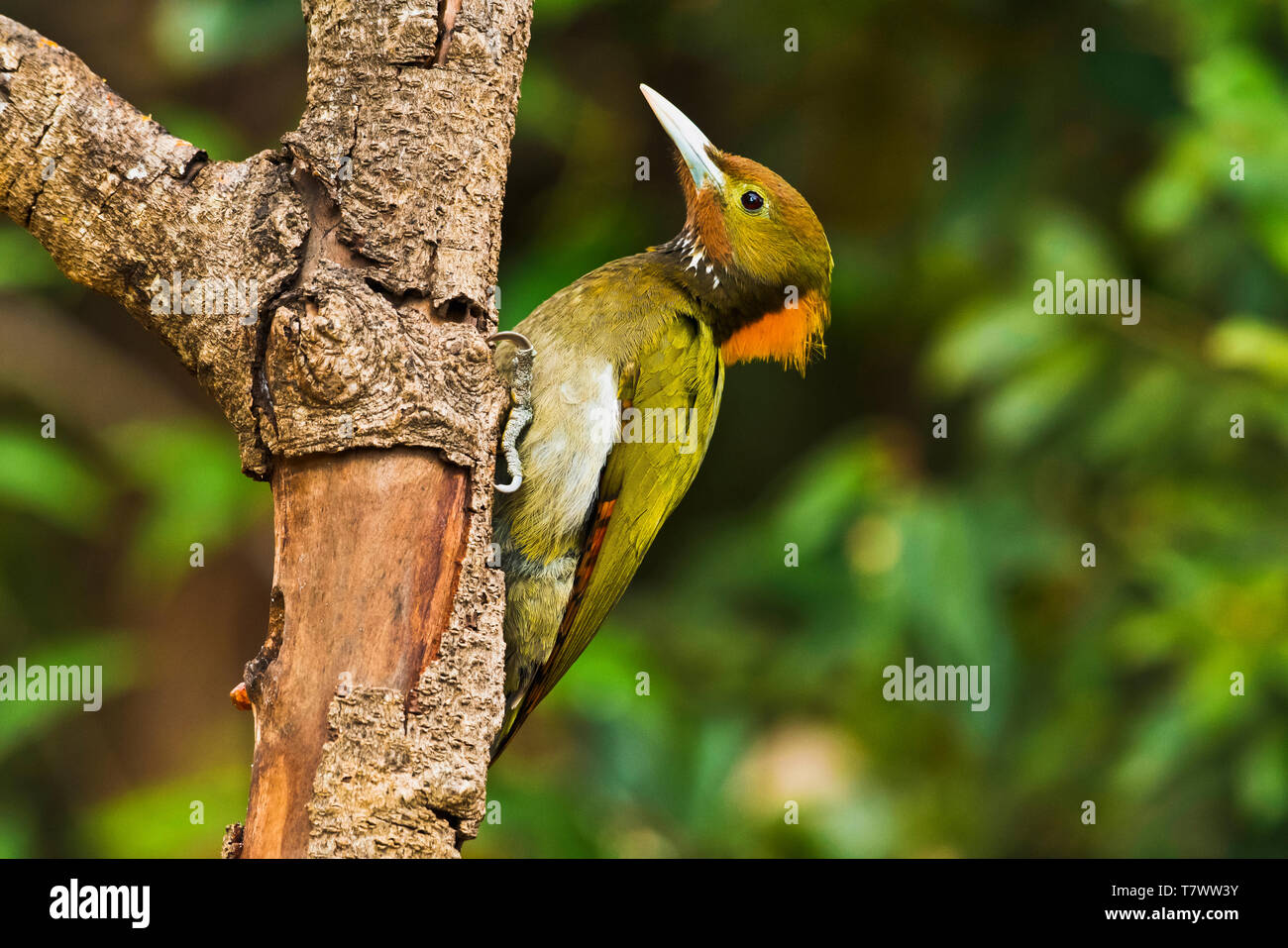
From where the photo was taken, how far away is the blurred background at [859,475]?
14.9ft

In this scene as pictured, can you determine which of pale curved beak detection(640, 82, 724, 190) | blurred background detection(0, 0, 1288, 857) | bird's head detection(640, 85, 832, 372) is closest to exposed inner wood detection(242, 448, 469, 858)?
bird's head detection(640, 85, 832, 372)

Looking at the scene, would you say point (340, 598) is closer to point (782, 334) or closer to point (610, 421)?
point (610, 421)

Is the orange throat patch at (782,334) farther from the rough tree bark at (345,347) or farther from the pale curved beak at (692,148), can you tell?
the rough tree bark at (345,347)

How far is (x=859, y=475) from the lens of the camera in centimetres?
486

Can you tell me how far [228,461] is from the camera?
15.7ft

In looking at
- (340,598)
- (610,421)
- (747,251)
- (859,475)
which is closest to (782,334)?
(747,251)

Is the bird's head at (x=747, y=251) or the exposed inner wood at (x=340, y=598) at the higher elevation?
the bird's head at (x=747, y=251)

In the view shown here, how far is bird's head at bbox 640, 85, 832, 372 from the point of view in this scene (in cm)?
376

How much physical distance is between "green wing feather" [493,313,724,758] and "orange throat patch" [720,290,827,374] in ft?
1.18

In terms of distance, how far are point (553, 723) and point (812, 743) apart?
60.2 inches

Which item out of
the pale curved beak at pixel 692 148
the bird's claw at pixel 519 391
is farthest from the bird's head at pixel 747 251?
the bird's claw at pixel 519 391

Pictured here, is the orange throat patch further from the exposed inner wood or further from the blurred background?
the exposed inner wood

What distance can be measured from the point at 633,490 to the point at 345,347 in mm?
1261
